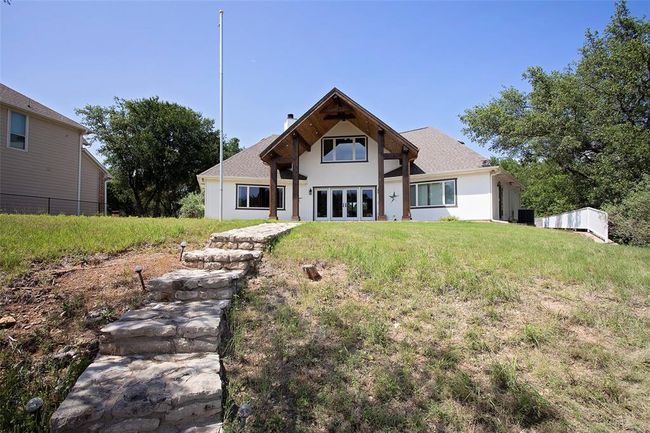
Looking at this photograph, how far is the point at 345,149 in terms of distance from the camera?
60.6 ft

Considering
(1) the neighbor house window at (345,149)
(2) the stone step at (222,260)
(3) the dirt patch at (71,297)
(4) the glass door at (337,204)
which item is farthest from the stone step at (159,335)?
(1) the neighbor house window at (345,149)

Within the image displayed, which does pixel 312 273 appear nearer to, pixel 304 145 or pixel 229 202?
pixel 304 145

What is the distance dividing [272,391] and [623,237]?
52.9ft

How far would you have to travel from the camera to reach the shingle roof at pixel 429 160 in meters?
17.2

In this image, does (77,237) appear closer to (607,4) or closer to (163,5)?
(163,5)

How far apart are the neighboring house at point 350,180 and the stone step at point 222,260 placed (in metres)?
11.1

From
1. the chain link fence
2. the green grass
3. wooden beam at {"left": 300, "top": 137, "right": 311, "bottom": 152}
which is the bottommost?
the green grass

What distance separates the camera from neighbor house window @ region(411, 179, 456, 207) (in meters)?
17.2

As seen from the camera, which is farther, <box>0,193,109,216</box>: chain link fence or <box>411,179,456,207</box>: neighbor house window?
<box>411,179,456,207</box>: neighbor house window

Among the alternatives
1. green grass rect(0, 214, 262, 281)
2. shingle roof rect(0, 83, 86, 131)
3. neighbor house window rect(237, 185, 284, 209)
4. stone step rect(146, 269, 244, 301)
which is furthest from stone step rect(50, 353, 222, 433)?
shingle roof rect(0, 83, 86, 131)

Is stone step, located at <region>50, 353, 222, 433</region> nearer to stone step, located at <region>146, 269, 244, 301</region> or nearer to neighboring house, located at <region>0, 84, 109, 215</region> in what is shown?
stone step, located at <region>146, 269, 244, 301</region>

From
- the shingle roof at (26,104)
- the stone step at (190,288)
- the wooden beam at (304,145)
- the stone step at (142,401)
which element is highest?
the shingle roof at (26,104)

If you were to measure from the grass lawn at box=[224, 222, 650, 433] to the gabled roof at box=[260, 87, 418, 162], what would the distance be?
11028mm

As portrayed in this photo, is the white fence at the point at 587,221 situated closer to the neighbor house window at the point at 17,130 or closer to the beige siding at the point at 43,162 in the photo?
the beige siding at the point at 43,162
